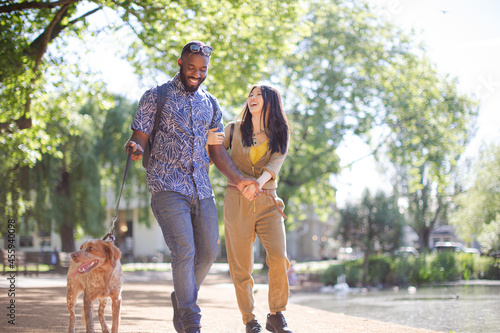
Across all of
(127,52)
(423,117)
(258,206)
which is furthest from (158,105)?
(423,117)

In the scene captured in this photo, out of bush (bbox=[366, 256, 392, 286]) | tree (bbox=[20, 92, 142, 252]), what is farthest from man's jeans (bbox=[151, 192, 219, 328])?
tree (bbox=[20, 92, 142, 252])

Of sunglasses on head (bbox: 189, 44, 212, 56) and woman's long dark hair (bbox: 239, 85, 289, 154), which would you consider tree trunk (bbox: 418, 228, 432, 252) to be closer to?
woman's long dark hair (bbox: 239, 85, 289, 154)

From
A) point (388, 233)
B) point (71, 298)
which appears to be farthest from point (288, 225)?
point (71, 298)

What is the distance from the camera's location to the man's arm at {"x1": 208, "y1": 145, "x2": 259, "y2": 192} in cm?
456

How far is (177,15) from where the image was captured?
12.9 metres

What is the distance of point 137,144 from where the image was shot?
4020 millimetres

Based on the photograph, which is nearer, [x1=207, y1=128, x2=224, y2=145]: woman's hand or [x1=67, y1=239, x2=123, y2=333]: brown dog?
[x1=67, y1=239, x2=123, y2=333]: brown dog

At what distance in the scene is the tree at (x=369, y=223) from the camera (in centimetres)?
2556

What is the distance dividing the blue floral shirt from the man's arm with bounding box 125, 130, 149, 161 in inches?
1.6

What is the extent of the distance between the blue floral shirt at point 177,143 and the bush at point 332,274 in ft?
60.2

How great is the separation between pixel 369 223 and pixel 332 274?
479 centimetres

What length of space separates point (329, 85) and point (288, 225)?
8.67 metres

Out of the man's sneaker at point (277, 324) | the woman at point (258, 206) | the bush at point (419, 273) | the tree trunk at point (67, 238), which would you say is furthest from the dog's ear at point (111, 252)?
the tree trunk at point (67, 238)

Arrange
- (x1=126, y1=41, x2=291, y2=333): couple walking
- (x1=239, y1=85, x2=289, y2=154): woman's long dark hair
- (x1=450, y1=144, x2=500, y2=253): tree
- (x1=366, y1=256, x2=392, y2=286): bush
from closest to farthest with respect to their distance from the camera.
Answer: (x1=126, y1=41, x2=291, y2=333): couple walking < (x1=239, y1=85, x2=289, y2=154): woman's long dark hair < (x1=366, y1=256, x2=392, y2=286): bush < (x1=450, y1=144, x2=500, y2=253): tree
